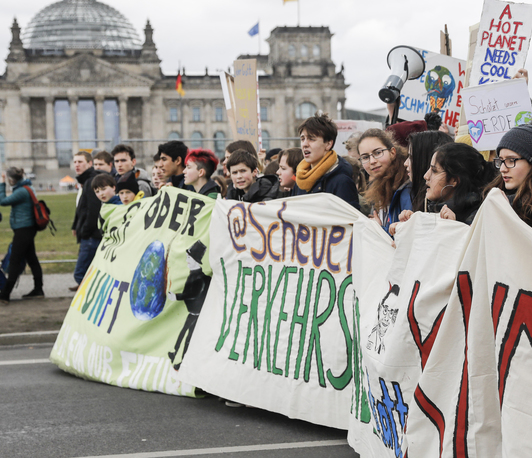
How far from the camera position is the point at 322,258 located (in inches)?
181

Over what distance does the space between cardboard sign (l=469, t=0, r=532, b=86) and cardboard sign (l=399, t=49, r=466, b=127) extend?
1522 millimetres

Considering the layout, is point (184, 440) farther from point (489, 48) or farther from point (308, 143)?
point (489, 48)

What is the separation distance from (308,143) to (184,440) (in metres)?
2.05

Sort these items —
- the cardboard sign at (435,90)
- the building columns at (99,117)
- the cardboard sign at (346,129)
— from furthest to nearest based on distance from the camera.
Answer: the building columns at (99,117) < the cardboard sign at (346,129) < the cardboard sign at (435,90)

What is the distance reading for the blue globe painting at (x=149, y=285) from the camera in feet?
18.6

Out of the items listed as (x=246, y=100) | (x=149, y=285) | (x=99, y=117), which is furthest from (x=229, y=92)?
(x=99, y=117)

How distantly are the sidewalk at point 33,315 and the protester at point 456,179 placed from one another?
5.04m

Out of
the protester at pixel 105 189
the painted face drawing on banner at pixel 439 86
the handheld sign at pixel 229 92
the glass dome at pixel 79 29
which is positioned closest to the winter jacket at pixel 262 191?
the protester at pixel 105 189

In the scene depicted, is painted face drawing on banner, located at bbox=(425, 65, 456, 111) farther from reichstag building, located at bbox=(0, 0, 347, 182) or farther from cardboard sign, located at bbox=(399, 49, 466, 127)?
reichstag building, located at bbox=(0, 0, 347, 182)

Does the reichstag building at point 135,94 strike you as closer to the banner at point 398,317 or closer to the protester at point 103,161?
the protester at point 103,161

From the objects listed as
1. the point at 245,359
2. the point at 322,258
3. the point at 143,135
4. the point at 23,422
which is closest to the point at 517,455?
the point at 322,258

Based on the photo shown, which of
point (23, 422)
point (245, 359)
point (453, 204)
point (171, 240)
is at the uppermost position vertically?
point (453, 204)

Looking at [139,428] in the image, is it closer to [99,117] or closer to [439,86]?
[439,86]

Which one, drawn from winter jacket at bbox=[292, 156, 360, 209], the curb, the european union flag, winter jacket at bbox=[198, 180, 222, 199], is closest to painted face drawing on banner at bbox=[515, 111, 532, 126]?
winter jacket at bbox=[292, 156, 360, 209]
